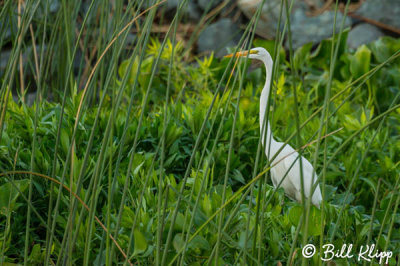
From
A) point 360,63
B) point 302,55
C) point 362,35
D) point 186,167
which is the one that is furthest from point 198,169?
point 362,35

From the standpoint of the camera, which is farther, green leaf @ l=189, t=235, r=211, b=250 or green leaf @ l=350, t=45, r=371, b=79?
green leaf @ l=350, t=45, r=371, b=79

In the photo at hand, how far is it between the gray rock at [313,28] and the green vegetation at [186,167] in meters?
0.39

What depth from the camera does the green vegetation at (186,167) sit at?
0.98 metres

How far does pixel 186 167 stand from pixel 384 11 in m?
1.95

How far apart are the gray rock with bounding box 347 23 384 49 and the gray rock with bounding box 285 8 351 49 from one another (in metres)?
0.07

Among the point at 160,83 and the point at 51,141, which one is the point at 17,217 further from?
the point at 160,83

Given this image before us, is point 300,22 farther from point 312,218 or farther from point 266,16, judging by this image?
point 312,218

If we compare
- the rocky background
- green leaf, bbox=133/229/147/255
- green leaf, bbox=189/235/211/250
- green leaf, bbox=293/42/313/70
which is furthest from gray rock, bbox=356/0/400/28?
green leaf, bbox=133/229/147/255

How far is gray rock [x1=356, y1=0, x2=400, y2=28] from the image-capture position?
334cm

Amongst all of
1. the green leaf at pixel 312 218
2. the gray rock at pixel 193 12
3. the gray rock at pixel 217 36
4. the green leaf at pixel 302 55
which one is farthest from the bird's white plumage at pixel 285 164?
the gray rock at pixel 193 12

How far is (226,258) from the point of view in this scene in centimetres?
138

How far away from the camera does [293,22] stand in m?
3.47

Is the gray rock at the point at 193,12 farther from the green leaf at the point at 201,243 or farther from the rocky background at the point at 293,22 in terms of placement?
the green leaf at the point at 201,243

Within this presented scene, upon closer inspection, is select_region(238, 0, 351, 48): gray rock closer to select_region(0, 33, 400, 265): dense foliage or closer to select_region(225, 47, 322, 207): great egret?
select_region(0, 33, 400, 265): dense foliage
